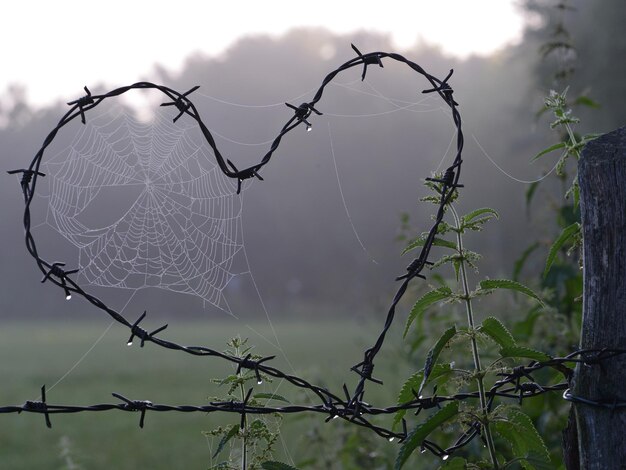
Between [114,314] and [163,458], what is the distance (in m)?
9.32

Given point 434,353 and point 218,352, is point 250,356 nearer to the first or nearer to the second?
point 218,352

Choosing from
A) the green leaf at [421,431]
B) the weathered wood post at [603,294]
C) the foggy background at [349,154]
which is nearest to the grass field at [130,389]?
the green leaf at [421,431]

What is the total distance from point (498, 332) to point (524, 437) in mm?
245

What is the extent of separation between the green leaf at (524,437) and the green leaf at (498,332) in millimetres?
158

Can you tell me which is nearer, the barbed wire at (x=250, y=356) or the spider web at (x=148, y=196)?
the barbed wire at (x=250, y=356)

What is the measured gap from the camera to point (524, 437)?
1.93 m

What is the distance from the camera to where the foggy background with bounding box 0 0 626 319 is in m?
26.5

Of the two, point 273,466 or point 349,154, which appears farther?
point 349,154

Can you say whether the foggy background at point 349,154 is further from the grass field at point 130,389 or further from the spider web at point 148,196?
the spider web at point 148,196

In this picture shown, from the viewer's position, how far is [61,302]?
4603cm

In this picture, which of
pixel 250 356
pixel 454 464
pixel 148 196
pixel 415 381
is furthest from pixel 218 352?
pixel 148 196

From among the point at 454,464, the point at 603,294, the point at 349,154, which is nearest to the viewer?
the point at 603,294

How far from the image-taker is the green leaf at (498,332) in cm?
195

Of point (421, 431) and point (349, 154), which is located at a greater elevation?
point (349, 154)
